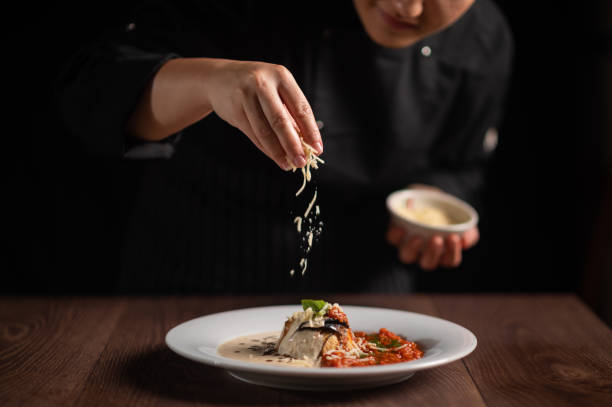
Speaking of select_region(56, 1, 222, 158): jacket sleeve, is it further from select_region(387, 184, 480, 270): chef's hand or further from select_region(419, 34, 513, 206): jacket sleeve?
select_region(419, 34, 513, 206): jacket sleeve

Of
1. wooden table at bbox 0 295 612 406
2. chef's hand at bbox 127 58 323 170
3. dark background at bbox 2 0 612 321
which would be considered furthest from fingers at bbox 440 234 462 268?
dark background at bbox 2 0 612 321

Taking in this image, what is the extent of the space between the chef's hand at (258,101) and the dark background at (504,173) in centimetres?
156

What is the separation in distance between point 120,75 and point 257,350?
78 cm

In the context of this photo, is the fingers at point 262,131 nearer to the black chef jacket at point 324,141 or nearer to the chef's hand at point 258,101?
the chef's hand at point 258,101

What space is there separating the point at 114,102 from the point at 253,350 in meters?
0.76

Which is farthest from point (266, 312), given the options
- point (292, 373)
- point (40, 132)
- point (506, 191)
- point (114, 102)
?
point (506, 191)

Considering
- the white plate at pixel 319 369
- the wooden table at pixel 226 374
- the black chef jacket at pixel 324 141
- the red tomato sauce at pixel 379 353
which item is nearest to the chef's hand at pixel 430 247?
the wooden table at pixel 226 374

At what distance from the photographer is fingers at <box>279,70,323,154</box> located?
1.19 metres

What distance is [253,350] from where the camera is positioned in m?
1.33

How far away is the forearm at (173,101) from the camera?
1363 millimetres

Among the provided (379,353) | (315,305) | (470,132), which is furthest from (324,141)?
(379,353)

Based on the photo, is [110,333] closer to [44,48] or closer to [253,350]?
[253,350]

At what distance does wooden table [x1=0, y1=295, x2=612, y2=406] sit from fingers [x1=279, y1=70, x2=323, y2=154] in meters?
0.46

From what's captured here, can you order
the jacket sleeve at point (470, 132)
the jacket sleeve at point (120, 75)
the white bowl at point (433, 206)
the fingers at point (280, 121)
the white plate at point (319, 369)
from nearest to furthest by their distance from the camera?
the white plate at point (319, 369), the fingers at point (280, 121), the jacket sleeve at point (120, 75), the white bowl at point (433, 206), the jacket sleeve at point (470, 132)
